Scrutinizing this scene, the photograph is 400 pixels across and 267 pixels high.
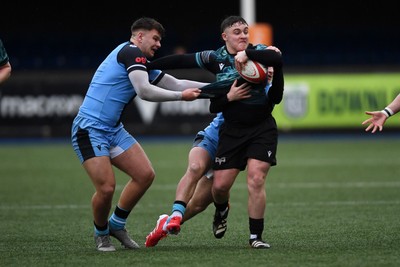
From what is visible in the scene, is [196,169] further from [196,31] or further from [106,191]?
[196,31]

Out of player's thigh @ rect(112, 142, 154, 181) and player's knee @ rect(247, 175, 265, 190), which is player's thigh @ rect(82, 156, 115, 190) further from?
player's knee @ rect(247, 175, 265, 190)

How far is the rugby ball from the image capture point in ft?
23.6

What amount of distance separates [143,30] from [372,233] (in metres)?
2.70

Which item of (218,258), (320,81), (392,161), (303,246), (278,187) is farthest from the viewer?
(320,81)

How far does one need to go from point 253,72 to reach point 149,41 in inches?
37.5

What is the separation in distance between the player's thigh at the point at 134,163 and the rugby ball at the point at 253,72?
1.09 metres

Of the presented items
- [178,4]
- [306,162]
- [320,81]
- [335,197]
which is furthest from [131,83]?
[178,4]

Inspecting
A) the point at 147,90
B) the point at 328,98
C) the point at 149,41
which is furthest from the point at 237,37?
the point at 328,98

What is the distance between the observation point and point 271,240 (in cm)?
788

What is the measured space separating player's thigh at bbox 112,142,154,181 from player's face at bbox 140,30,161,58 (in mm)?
807

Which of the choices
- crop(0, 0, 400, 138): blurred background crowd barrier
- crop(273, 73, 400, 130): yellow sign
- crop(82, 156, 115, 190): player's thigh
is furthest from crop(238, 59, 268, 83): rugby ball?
crop(0, 0, 400, 138): blurred background crowd barrier

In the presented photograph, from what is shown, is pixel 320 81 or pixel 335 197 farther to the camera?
pixel 320 81

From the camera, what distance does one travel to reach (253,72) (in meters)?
7.22

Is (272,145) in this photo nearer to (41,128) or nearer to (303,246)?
(303,246)
